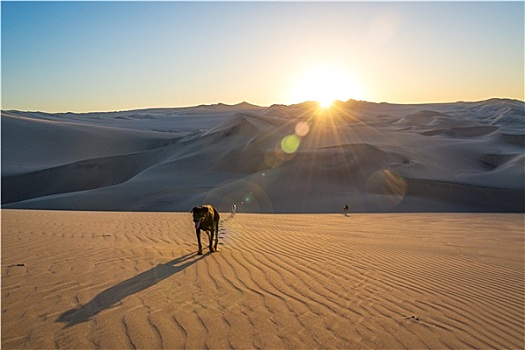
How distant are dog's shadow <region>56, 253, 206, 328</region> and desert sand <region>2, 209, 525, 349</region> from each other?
1cm

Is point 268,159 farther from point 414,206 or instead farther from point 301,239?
point 301,239

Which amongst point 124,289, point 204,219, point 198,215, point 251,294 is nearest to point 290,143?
point 204,219

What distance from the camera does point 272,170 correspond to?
31875 mm

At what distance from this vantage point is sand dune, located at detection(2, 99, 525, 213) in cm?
2666

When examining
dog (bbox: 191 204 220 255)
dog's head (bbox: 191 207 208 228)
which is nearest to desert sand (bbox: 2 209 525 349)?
dog (bbox: 191 204 220 255)

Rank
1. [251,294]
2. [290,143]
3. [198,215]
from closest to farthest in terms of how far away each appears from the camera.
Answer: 1. [251,294]
2. [198,215]
3. [290,143]

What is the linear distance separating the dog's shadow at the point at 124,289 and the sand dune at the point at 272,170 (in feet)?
58.4

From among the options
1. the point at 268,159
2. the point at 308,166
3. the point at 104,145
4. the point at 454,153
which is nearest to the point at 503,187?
the point at 454,153

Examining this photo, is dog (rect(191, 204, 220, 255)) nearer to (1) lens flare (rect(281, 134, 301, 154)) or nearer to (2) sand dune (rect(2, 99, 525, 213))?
(2) sand dune (rect(2, 99, 525, 213))

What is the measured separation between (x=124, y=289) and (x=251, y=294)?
1.63 meters

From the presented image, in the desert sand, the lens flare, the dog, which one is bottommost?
the desert sand

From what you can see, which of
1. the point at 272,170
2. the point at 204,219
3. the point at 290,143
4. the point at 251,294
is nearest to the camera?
the point at 251,294

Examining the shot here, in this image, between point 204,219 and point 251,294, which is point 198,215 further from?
point 251,294

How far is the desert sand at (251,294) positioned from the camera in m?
4.09
